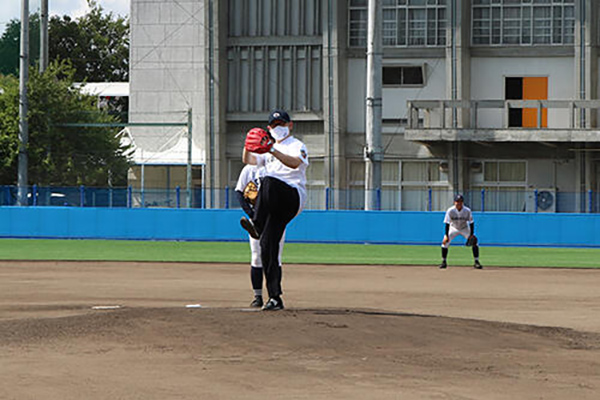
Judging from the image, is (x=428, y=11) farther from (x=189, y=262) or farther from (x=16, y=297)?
(x=16, y=297)

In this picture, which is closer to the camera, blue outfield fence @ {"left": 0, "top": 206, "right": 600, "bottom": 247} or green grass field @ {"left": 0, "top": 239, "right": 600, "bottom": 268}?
green grass field @ {"left": 0, "top": 239, "right": 600, "bottom": 268}

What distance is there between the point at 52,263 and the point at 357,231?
1324 cm

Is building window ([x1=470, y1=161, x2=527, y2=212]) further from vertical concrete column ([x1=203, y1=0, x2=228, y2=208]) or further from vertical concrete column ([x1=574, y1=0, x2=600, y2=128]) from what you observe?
vertical concrete column ([x1=203, y1=0, x2=228, y2=208])

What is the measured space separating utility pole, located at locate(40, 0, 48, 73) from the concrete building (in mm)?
8322

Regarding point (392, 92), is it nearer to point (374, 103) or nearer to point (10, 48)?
point (374, 103)

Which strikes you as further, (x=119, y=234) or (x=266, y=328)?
(x=119, y=234)

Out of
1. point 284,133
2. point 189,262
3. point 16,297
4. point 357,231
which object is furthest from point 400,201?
point 284,133

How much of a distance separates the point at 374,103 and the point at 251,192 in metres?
25.2

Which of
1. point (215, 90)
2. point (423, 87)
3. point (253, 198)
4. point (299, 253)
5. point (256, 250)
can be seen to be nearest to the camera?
point (253, 198)

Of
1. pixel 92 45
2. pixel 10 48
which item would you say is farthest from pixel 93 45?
pixel 10 48

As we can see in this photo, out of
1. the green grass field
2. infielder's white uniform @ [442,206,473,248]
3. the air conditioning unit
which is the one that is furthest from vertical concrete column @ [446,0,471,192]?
infielder's white uniform @ [442,206,473,248]

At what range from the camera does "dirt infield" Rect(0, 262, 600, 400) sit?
275 inches

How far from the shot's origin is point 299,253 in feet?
95.5

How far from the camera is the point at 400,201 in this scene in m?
39.5
